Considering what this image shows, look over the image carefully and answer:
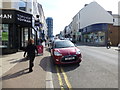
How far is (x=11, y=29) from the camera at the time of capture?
15.6 m

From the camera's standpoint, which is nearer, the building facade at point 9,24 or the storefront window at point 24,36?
the building facade at point 9,24

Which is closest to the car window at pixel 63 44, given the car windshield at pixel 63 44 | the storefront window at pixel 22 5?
the car windshield at pixel 63 44

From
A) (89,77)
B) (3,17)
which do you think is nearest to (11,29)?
(3,17)

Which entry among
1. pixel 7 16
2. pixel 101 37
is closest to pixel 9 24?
pixel 7 16

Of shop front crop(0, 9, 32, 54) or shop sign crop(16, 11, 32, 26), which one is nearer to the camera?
shop front crop(0, 9, 32, 54)

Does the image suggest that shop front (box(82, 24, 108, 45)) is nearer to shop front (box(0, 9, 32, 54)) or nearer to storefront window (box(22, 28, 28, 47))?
storefront window (box(22, 28, 28, 47))

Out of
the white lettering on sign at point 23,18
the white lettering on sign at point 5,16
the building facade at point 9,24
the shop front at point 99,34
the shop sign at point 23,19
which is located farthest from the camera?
the shop front at point 99,34

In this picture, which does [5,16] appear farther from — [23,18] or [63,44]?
[63,44]

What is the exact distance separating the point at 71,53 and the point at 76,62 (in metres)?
0.63

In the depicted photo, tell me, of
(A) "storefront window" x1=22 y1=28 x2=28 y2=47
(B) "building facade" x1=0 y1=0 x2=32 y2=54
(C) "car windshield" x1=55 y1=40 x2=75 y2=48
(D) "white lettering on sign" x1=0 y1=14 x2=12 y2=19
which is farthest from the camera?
(A) "storefront window" x1=22 y1=28 x2=28 y2=47

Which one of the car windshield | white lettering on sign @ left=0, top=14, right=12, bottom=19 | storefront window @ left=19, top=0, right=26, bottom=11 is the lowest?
the car windshield

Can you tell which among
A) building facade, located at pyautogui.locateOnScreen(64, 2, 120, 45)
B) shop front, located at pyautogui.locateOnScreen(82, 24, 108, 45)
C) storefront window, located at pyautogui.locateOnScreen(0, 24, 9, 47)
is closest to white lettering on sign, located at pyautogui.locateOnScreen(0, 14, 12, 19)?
storefront window, located at pyautogui.locateOnScreen(0, 24, 9, 47)

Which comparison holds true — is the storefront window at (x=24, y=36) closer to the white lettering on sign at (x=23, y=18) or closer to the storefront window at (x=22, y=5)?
the white lettering on sign at (x=23, y=18)

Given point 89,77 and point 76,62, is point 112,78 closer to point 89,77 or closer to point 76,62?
Result: point 89,77
